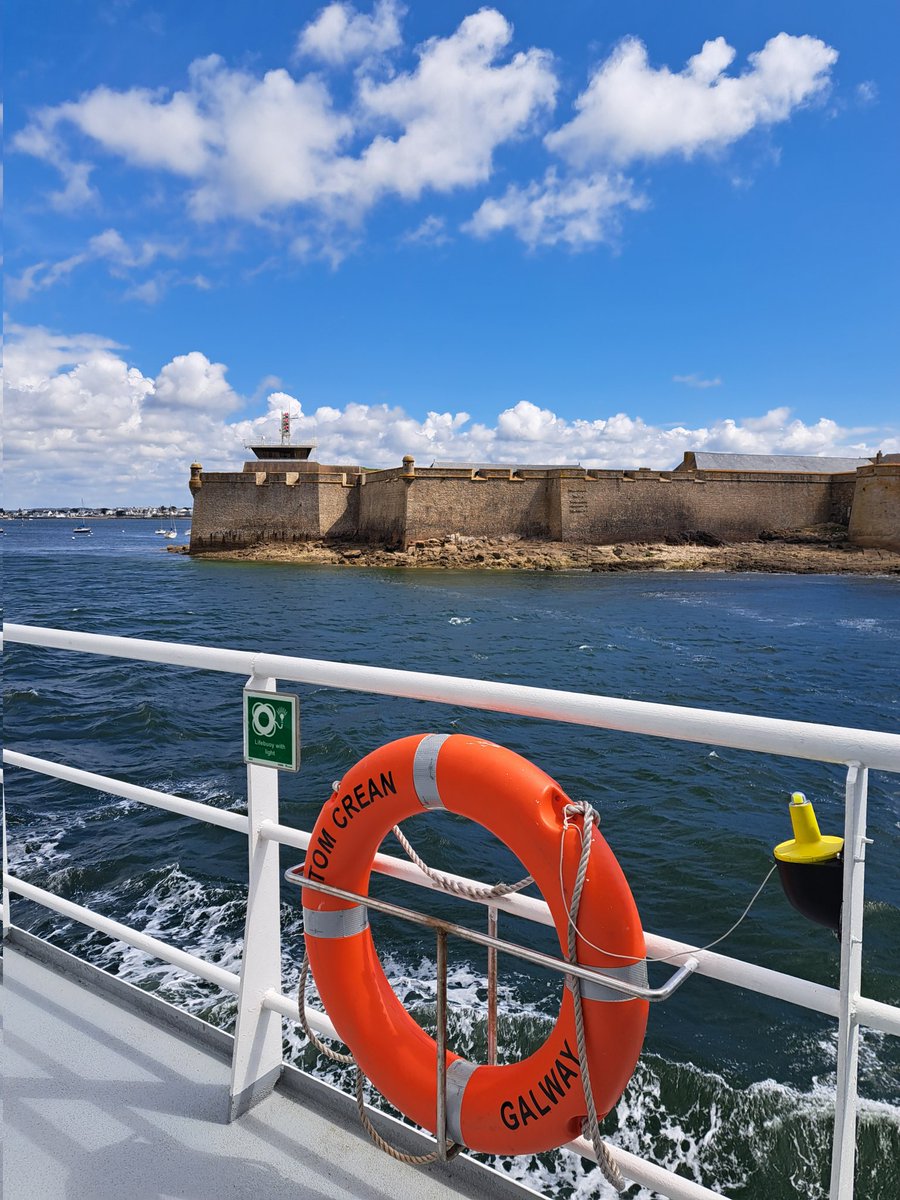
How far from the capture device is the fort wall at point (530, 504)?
1309 inches

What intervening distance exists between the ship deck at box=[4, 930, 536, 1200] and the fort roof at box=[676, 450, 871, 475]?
40.4 m

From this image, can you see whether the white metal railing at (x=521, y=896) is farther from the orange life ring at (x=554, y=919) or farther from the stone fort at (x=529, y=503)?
the stone fort at (x=529, y=503)

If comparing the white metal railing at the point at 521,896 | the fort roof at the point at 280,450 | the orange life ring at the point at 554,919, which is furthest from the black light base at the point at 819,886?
the fort roof at the point at 280,450

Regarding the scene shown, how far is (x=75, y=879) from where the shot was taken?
14.5 feet

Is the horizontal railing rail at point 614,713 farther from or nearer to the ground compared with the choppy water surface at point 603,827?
farther from the ground

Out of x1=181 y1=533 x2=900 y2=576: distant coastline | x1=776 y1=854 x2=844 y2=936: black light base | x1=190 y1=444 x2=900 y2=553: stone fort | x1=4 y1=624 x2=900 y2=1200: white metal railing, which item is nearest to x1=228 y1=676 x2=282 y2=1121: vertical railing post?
x1=4 y1=624 x2=900 y2=1200: white metal railing

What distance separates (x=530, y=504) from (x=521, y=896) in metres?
33.8

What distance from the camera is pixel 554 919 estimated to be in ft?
3.55

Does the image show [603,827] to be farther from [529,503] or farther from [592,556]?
[529,503]

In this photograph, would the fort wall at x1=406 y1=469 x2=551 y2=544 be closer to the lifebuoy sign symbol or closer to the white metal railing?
the white metal railing

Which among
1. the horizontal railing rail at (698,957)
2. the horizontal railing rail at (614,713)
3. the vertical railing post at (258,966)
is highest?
the horizontal railing rail at (614,713)

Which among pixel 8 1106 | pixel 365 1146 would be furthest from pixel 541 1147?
pixel 8 1106

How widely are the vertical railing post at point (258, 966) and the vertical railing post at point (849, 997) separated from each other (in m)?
0.94

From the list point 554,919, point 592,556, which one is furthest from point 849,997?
point 592,556
